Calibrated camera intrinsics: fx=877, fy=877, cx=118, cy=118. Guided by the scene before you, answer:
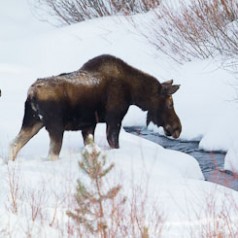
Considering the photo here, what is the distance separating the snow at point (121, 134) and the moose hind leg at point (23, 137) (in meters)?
0.14

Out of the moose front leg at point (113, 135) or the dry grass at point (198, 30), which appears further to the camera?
the dry grass at point (198, 30)

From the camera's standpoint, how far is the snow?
24.9 feet

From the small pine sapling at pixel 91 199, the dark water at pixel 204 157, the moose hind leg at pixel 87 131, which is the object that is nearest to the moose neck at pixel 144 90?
Answer: the moose hind leg at pixel 87 131

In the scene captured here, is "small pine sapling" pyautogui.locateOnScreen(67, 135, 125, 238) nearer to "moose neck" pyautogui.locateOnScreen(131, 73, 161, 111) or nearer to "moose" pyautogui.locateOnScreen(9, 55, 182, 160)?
"moose" pyautogui.locateOnScreen(9, 55, 182, 160)

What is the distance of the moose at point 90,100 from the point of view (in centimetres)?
999

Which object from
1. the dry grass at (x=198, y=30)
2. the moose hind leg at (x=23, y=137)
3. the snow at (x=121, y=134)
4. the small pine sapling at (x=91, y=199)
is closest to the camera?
the small pine sapling at (x=91, y=199)

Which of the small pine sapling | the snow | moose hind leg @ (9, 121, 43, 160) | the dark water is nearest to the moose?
moose hind leg @ (9, 121, 43, 160)

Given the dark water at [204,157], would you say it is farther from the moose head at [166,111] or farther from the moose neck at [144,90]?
the moose neck at [144,90]

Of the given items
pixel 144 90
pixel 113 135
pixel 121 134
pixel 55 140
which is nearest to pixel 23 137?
pixel 55 140

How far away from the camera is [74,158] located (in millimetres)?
9945

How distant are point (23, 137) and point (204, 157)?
2.90 m

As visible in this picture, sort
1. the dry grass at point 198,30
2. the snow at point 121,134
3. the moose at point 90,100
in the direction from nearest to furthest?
1. the snow at point 121,134
2. the moose at point 90,100
3. the dry grass at point 198,30

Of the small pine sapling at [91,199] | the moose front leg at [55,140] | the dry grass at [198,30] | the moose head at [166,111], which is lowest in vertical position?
the small pine sapling at [91,199]

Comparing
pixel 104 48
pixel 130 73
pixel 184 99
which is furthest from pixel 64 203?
pixel 104 48
